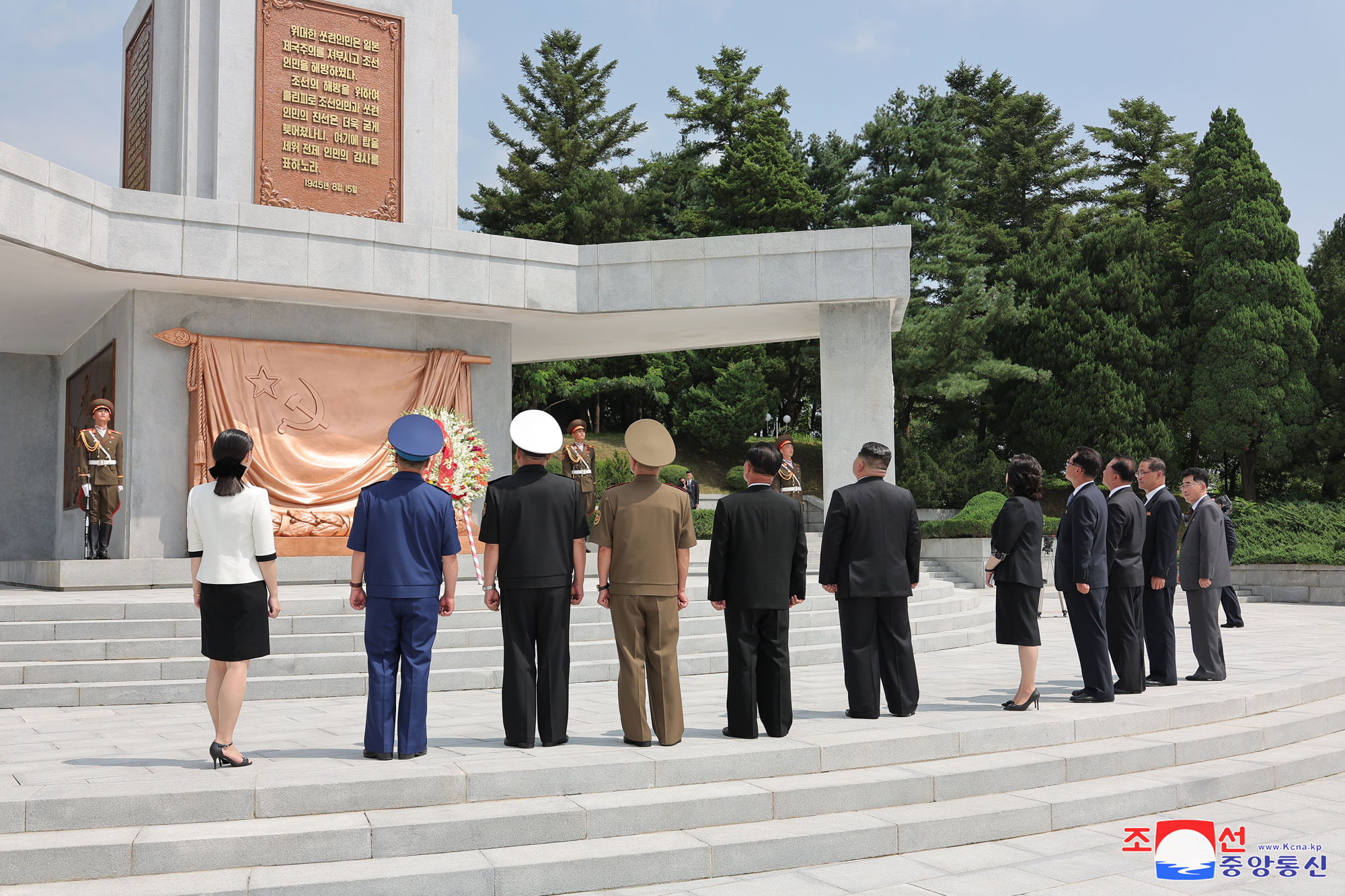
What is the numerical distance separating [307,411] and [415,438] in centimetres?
→ 803

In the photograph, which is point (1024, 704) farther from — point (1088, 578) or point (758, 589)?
point (758, 589)

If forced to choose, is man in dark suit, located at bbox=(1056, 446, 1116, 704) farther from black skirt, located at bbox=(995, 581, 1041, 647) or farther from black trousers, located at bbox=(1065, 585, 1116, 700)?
black skirt, located at bbox=(995, 581, 1041, 647)

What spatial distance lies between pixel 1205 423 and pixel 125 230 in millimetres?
25607

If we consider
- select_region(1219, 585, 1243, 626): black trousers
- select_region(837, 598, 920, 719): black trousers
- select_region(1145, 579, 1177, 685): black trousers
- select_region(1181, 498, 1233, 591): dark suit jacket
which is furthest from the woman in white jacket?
select_region(1219, 585, 1243, 626): black trousers

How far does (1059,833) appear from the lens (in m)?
5.16

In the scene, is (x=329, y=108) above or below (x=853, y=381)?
above

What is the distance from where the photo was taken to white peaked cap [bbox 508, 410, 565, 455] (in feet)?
18.2

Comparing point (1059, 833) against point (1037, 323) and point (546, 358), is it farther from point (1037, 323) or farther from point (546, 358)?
point (1037, 323)

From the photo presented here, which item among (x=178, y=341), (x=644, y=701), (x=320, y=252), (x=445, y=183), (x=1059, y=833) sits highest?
(x=445, y=183)

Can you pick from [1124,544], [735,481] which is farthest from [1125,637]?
[735,481]

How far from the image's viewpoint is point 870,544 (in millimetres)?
6473

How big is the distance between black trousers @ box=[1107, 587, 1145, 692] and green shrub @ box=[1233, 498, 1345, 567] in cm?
1415

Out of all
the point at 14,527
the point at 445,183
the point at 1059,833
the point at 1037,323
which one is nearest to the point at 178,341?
the point at 445,183

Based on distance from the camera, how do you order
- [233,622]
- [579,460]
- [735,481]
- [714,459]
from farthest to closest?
[714,459] < [735,481] < [579,460] < [233,622]
